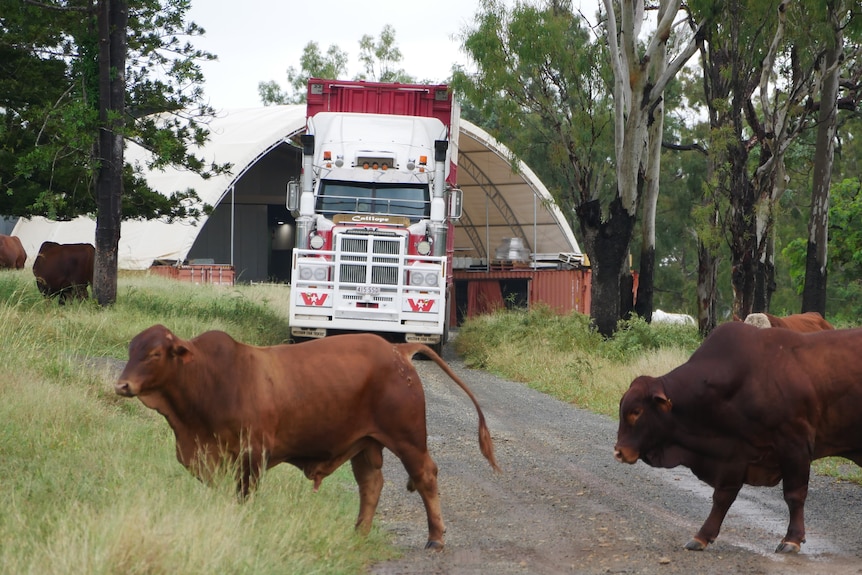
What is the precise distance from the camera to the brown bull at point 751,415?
7.41 metres

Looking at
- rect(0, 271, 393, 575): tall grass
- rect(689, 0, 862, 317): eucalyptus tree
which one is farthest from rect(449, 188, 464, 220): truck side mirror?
rect(0, 271, 393, 575): tall grass

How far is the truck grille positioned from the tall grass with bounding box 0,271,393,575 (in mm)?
7551

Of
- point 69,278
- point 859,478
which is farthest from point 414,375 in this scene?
point 69,278

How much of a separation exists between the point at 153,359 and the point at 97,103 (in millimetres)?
15290

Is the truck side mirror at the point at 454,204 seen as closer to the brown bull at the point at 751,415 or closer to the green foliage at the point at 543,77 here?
the green foliage at the point at 543,77

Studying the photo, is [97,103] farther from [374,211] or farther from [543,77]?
[543,77]

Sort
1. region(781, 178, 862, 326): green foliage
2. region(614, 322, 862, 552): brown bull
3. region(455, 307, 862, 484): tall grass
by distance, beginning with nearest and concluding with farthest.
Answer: region(614, 322, 862, 552): brown bull, region(455, 307, 862, 484): tall grass, region(781, 178, 862, 326): green foliage

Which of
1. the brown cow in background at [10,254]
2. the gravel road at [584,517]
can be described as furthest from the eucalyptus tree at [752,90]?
the brown cow in background at [10,254]

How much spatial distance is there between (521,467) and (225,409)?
465cm

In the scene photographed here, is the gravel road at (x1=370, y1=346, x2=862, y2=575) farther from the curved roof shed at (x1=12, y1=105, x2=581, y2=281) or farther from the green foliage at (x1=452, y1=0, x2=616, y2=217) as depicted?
the curved roof shed at (x1=12, y1=105, x2=581, y2=281)

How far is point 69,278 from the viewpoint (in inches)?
816

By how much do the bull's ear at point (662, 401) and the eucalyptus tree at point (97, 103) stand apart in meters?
12.9

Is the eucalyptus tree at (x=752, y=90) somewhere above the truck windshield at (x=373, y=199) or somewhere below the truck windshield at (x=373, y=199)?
above

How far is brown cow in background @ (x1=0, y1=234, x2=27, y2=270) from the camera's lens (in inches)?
1286
